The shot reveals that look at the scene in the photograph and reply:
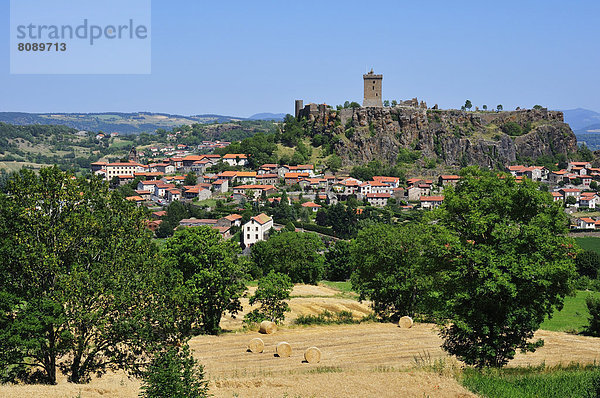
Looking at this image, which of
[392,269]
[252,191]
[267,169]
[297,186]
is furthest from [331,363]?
[267,169]

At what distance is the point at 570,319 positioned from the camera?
119 ft

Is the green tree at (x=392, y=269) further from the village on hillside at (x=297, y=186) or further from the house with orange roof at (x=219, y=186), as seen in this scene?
the house with orange roof at (x=219, y=186)

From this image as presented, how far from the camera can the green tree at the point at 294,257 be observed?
47.5 meters

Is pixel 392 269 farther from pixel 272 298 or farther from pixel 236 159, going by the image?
pixel 236 159

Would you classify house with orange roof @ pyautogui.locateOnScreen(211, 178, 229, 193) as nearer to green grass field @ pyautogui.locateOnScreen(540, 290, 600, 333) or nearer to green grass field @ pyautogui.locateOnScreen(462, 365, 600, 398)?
green grass field @ pyautogui.locateOnScreen(540, 290, 600, 333)

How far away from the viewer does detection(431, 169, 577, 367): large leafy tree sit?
1702 cm

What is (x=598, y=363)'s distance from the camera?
20500 mm

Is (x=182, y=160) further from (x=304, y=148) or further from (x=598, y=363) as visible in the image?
(x=598, y=363)

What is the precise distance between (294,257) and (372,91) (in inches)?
3754

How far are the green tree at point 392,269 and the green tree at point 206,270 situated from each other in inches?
281

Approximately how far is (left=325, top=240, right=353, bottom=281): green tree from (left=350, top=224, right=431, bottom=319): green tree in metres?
26.3

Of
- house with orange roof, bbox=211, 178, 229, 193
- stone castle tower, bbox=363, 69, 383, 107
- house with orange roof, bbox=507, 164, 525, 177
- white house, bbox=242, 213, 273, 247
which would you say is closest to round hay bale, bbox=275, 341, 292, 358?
white house, bbox=242, 213, 273, 247

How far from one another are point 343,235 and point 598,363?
60486 mm

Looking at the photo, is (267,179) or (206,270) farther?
(267,179)
